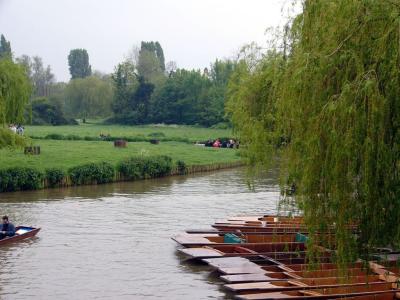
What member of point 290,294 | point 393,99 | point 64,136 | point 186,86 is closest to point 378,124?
point 393,99

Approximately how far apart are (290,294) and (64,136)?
43156 mm

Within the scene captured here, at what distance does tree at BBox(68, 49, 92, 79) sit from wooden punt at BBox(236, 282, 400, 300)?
4819 inches

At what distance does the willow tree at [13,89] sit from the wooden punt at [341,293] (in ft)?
66.9

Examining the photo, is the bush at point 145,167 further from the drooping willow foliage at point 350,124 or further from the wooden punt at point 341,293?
the drooping willow foliage at point 350,124

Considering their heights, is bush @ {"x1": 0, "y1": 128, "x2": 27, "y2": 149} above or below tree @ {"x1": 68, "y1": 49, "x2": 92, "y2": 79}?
below

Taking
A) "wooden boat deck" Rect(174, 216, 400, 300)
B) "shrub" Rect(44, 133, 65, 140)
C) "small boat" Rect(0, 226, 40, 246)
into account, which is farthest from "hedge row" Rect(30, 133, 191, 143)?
"wooden boat deck" Rect(174, 216, 400, 300)

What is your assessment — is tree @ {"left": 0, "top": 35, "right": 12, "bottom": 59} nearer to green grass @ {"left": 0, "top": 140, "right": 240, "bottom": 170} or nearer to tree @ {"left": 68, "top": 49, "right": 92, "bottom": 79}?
green grass @ {"left": 0, "top": 140, "right": 240, "bottom": 170}

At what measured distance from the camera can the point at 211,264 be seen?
17.2 metres

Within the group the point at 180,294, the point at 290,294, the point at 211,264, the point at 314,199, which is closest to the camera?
the point at 314,199

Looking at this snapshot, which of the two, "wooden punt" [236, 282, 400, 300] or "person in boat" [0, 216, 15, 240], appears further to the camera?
"person in boat" [0, 216, 15, 240]

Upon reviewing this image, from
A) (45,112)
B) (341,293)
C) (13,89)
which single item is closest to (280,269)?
(341,293)

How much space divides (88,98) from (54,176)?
5574 centimetres

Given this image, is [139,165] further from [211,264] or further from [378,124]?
[378,124]

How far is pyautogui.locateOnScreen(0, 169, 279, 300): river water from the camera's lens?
16.6 m
